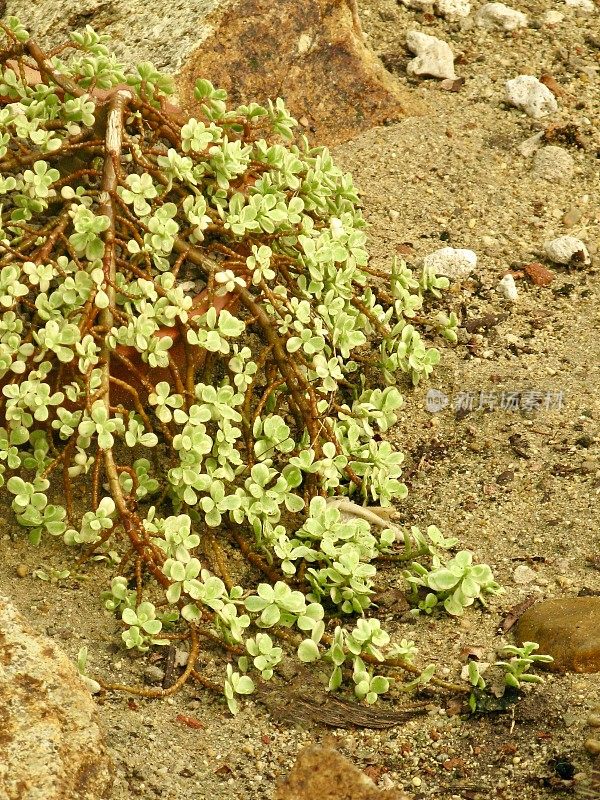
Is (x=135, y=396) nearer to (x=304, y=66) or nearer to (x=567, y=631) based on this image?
(x=567, y=631)

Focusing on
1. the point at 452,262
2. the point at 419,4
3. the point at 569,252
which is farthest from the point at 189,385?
the point at 419,4

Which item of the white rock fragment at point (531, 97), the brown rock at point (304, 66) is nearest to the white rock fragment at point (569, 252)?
the white rock fragment at point (531, 97)

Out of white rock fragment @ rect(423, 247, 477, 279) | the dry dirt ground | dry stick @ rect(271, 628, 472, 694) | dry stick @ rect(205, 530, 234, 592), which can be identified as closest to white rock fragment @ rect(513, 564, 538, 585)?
the dry dirt ground

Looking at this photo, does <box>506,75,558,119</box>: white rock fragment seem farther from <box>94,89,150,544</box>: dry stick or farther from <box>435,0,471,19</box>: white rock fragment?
<box>94,89,150,544</box>: dry stick

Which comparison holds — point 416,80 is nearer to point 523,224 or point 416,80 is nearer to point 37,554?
point 523,224

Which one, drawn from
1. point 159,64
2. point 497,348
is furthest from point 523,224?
point 159,64

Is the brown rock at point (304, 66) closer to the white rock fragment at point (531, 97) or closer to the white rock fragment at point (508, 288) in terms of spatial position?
the white rock fragment at point (531, 97)

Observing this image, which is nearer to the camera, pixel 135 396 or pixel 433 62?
pixel 135 396

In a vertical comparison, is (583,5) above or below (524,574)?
above
